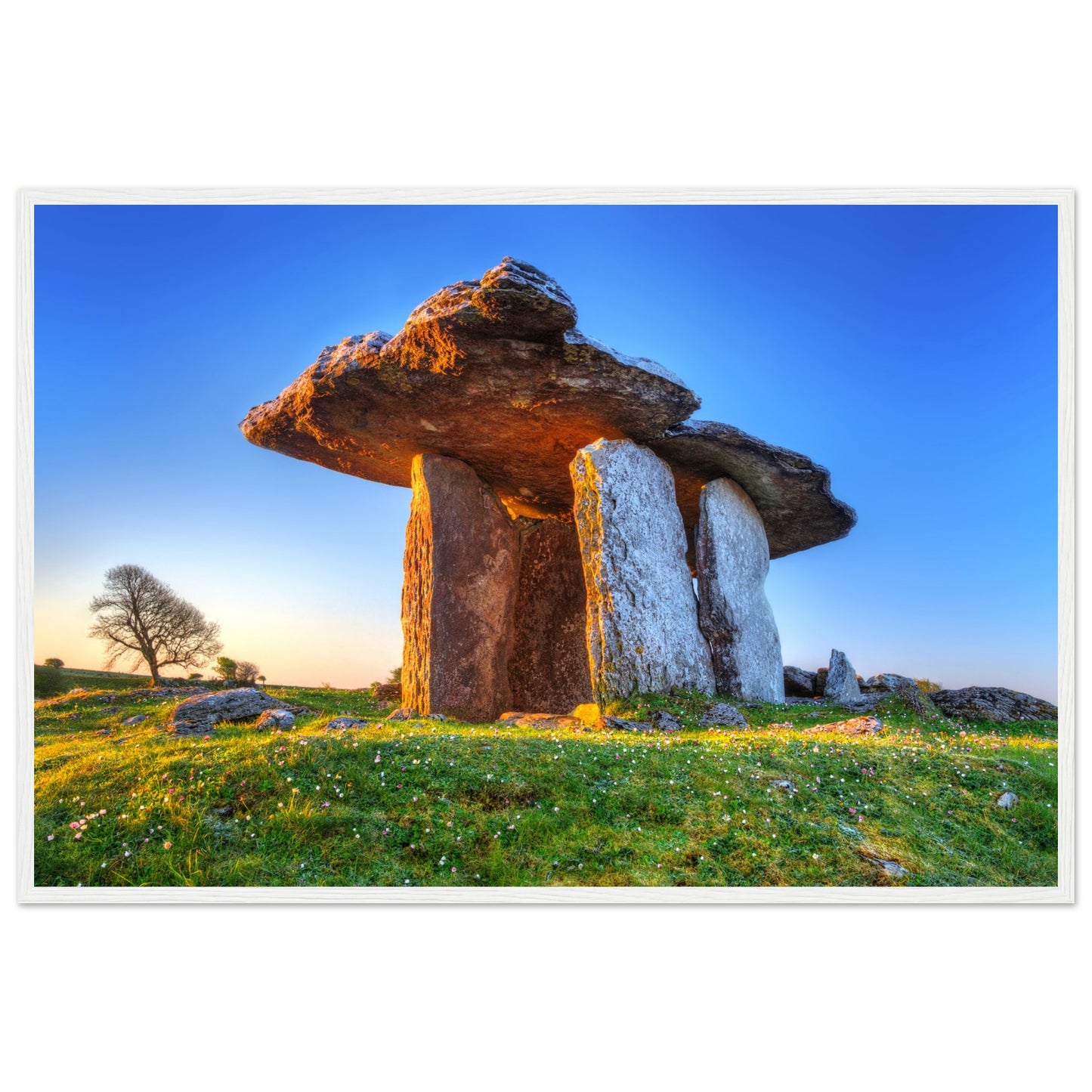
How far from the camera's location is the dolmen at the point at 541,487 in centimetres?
1169

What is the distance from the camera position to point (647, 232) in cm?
818

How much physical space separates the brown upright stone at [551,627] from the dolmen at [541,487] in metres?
0.06

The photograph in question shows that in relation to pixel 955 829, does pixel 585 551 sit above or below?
above

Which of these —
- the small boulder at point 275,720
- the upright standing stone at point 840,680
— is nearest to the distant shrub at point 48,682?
the small boulder at point 275,720

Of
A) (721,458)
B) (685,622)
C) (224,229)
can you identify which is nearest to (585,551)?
(685,622)

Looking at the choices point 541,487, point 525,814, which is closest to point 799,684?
point 541,487

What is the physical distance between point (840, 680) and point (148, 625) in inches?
561

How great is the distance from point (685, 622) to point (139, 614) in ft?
30.4

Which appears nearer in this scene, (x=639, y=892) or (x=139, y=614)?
(x=639, y=892)

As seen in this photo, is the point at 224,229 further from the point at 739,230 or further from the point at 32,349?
the point at 739,230

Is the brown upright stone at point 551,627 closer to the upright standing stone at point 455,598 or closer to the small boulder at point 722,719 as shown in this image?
the upright standing stone at point 455,598

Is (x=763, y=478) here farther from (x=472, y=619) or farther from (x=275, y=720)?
(x=275, y=720)

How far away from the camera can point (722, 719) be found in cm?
1098
